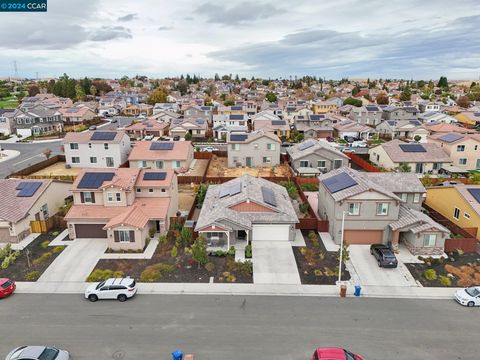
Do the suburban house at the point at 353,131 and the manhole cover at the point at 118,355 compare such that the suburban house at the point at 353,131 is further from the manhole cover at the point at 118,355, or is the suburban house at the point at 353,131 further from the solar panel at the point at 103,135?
A: the manhole cover at the point at 118,355

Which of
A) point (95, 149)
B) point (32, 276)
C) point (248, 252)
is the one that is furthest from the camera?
point (95, 149)

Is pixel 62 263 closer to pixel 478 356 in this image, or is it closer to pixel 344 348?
pixel 344 348

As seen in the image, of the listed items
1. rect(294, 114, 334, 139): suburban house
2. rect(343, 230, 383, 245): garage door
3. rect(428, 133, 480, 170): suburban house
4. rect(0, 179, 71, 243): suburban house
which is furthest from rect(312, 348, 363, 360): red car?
rect(294, 114, 334, 139): suburban house

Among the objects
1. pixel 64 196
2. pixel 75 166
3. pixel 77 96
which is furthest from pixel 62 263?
pixel 77 96

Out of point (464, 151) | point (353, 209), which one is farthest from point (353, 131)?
point (353, 209)

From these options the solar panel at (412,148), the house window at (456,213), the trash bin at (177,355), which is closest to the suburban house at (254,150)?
the solar panel at (412,148)

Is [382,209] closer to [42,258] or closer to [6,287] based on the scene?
[42,258]
